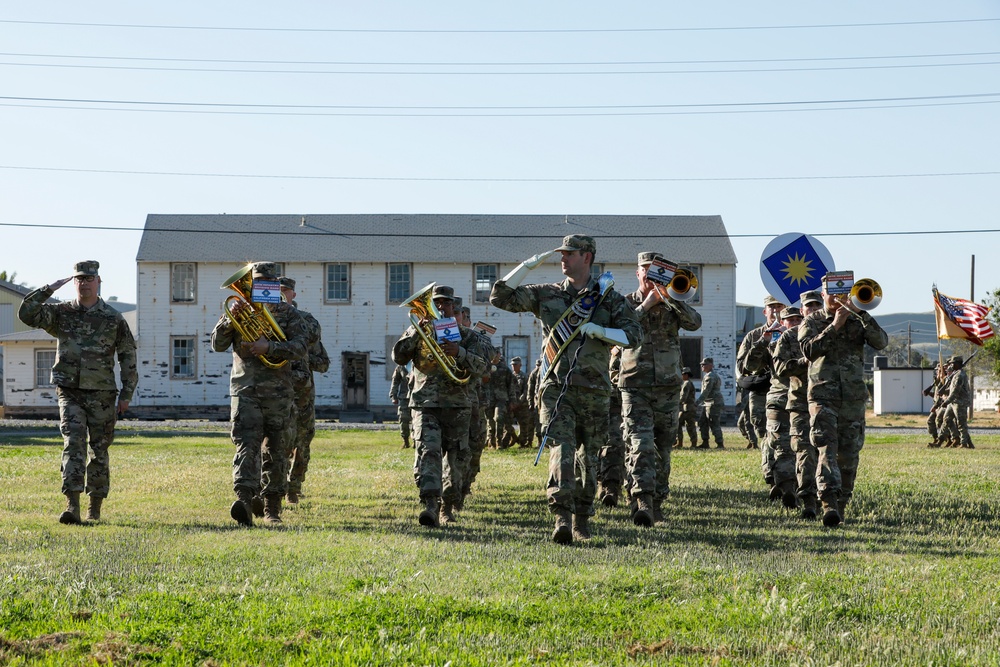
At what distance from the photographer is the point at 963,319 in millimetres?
22219

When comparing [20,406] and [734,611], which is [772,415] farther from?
[20,406]

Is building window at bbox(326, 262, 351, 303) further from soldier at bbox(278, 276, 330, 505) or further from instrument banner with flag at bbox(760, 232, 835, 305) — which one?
instrument banner with flag at bbox(760, 232, 835, 305)

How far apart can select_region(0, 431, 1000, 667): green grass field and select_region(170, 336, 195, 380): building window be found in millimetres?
36880

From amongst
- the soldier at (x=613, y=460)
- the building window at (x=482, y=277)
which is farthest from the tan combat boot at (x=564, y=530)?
the building window at (x=482, y=277)

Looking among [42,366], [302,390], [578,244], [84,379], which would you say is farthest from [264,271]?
[42,366]

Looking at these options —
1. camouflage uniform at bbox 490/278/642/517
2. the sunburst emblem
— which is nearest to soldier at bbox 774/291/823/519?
the sunburst emblem

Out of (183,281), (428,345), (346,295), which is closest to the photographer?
(428,345)

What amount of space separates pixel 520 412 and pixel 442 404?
52.6 ft

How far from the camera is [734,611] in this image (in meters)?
6.57

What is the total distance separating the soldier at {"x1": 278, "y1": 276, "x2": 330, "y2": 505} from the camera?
1198cm

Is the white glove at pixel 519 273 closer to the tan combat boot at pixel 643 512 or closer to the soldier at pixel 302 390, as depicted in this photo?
the tan combat boot at pixel 643 512

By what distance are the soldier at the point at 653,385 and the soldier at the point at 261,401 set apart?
311cm

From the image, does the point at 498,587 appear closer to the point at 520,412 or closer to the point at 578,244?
the point at 578,244

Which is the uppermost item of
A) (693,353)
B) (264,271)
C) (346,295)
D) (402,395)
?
(346,295)
